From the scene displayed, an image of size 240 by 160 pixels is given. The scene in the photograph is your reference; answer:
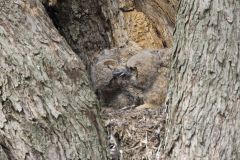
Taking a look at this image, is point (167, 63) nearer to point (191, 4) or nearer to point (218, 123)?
point (191, 4)

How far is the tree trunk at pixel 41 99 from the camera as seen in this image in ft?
10.4

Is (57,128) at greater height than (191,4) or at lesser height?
lesser

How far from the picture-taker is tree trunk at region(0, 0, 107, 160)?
125 inches

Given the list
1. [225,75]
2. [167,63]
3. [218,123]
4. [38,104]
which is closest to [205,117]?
[218,123]

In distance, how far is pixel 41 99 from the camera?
331 cm

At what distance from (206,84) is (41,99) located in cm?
100

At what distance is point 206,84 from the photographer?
325cm

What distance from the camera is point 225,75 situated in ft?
10.6

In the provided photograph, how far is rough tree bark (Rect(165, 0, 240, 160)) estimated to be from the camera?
3.14 m

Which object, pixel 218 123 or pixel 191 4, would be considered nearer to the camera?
pixel 218 123

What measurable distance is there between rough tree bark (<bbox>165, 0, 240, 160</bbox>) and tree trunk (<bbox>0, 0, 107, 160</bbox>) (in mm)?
531

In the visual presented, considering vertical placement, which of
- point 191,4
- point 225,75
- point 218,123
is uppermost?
point 191,4

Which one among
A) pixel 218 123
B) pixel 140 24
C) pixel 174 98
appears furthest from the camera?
pixel 140 24

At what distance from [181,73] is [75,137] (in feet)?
2.51
